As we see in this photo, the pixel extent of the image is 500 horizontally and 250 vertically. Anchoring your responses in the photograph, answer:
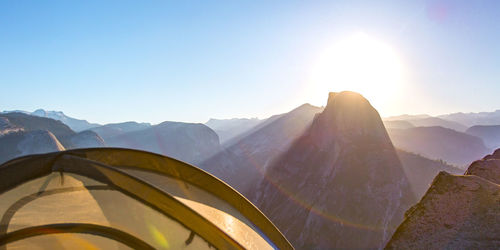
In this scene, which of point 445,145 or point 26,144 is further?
point 445,145

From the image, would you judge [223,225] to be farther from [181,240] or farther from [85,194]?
[85,194]

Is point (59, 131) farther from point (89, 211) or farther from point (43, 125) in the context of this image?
point (89, 211)

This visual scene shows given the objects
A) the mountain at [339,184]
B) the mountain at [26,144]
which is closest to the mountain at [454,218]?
the mountain at [339,184]

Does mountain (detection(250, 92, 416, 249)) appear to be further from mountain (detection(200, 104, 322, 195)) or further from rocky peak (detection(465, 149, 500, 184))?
mountain (detection(200, 104, 322, 195))

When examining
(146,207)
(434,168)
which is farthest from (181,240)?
(434,168)

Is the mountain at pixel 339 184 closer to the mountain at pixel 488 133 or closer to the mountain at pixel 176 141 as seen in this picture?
the mountain at pixel 176 141

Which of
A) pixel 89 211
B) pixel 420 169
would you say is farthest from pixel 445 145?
pixel 89 211

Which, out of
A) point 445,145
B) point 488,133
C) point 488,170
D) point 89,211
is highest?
point 89,211
